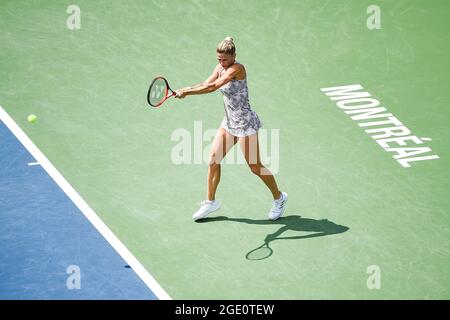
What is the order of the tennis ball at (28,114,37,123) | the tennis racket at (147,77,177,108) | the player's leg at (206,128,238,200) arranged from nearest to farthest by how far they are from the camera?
the tennis racket at (147,77,177,108) < the player's leg at (206,128,238,200) < the tennis ball at (28,114,37,123)

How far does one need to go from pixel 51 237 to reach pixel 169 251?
1.53 metres

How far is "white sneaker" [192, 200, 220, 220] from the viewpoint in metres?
11.1

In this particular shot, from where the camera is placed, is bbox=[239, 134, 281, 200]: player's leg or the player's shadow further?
the player's shadow

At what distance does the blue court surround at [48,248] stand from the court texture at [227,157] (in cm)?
2

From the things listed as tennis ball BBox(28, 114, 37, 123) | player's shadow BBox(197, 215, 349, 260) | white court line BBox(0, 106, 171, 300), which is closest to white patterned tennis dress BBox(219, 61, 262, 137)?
player's shadow BBox(197, 215, 349, 260)

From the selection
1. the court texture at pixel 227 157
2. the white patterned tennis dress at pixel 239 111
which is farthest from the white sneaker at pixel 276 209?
the white patterned tennis dress at pixel 239 111

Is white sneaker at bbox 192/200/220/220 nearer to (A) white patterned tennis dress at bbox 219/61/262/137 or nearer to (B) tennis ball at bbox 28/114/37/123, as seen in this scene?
(A) white patterned tennis dress at bbox 219/61/262/137

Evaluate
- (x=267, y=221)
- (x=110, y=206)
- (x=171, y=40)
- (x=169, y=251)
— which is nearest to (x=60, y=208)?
(x=110, y=206)

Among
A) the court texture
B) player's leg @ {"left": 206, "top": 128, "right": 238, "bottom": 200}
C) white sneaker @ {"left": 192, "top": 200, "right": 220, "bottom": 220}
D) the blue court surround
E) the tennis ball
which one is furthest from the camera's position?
the tennis ball

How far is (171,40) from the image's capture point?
15.2 m

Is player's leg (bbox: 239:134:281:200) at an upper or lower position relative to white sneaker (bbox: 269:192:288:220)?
upper

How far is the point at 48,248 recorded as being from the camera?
10562mm

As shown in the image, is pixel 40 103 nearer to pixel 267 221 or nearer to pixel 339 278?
pixel 267 221

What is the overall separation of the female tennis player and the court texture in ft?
0.89
